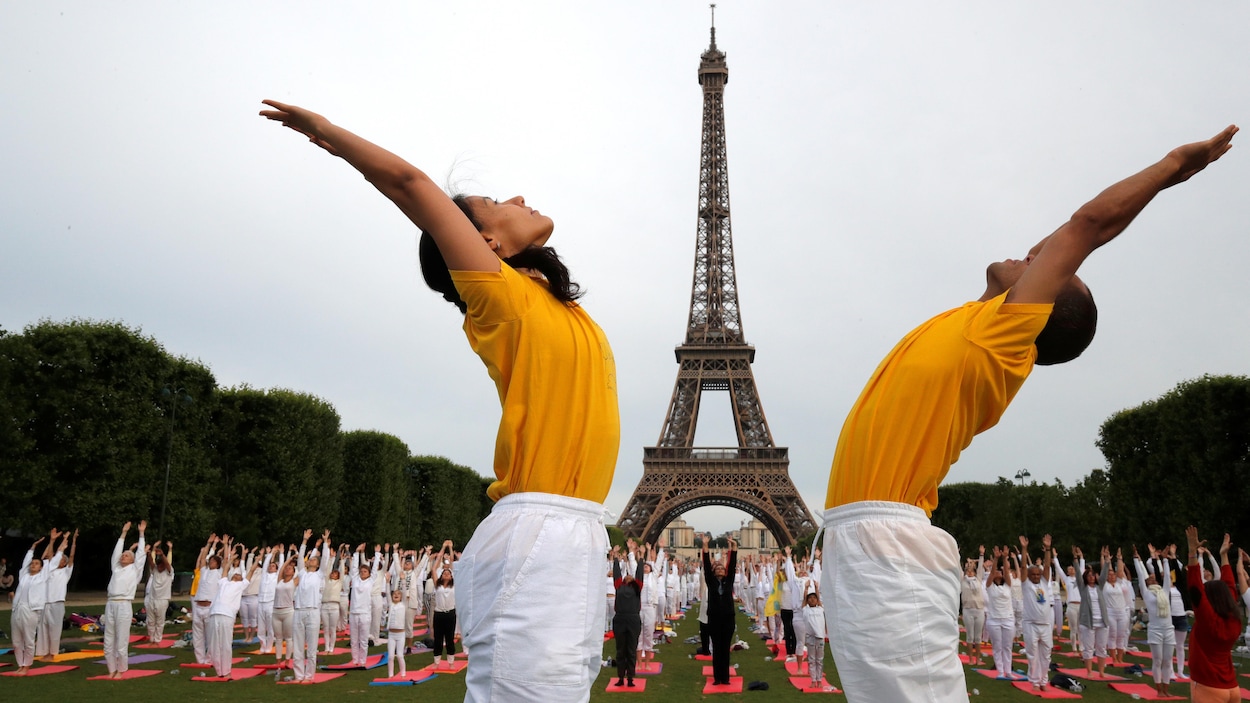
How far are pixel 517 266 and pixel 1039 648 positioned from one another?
13.6 meters

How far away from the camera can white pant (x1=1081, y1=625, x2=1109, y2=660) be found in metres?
14.6

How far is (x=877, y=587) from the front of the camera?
259cm

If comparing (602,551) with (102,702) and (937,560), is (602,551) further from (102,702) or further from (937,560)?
(102,702)

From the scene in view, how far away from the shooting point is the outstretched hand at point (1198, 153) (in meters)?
2.67

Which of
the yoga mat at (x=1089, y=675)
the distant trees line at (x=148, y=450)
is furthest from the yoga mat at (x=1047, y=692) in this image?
the distant trees line at (x=148, y=450)

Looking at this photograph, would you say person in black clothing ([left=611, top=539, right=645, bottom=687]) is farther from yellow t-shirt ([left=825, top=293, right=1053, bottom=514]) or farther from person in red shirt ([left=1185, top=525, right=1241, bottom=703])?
yellow t-shirt ([left=825, top=293, right=1053, bottom=514])

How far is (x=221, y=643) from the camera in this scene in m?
13.3

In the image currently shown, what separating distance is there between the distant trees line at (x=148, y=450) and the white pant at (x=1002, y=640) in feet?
71.0

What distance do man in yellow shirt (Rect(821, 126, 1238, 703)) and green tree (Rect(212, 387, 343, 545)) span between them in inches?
1269

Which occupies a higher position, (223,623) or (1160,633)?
(1160,633)

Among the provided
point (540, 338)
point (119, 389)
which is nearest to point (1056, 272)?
point (540, 338)

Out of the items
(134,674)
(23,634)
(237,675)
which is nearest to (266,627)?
(237,675)

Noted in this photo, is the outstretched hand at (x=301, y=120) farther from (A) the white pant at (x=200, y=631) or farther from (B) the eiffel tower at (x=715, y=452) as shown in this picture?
(B) the eiffel tower at (x=715, y=452)

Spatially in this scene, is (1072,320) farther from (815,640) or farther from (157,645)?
(157,645)
